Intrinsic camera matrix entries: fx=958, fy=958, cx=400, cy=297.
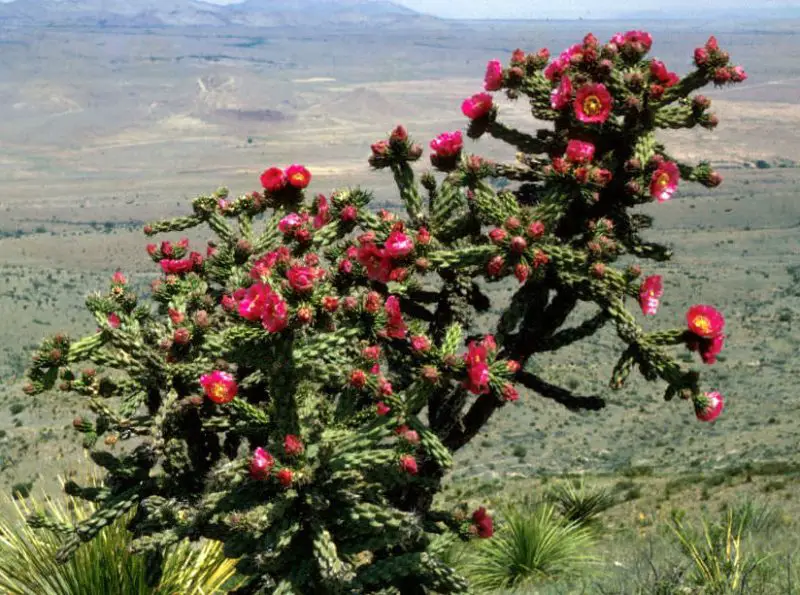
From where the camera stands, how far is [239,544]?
475 cm

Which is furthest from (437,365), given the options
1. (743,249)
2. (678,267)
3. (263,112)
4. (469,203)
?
(263,112)

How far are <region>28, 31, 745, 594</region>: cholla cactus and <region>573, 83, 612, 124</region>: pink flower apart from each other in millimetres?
11

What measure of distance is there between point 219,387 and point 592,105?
2371 mm

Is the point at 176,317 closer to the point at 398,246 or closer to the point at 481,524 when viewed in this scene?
the point at 398,246

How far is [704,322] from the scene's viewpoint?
453cm

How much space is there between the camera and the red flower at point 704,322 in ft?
14.8

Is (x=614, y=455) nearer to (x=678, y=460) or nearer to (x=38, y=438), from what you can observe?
(x=678, y=460)

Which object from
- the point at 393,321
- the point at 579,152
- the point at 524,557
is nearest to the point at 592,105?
the point at 579,152

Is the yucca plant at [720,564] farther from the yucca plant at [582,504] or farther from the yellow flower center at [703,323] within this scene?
the yucca plant at [582,504]

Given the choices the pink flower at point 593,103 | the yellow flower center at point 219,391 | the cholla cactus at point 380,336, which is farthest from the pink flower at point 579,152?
the yellow flower center at point 219,391

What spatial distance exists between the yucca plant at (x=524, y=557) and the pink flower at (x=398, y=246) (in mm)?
3546

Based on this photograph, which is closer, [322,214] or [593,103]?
[593,103]

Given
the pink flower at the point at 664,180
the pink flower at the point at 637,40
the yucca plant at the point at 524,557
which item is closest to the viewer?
the pink flower at the point at 664,180

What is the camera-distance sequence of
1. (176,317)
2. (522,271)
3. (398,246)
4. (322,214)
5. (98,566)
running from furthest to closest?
1. (322,214)
2. (98,566)
3. (176,317)
4. (398,246)
5. (522,271)
